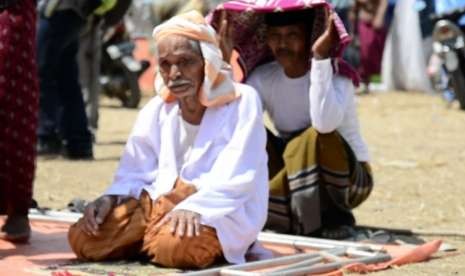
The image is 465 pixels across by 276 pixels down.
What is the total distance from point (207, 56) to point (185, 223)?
2.28ft

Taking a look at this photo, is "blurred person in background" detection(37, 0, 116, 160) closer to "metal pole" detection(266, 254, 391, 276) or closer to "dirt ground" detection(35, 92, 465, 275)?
"dirt ground" detection(35, 92, 465, 275)

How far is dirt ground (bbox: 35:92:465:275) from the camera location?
7391 mm

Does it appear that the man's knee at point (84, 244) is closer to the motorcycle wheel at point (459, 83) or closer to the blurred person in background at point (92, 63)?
the blurred person in background at point (92, 63)

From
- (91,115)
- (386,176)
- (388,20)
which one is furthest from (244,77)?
(388,20)

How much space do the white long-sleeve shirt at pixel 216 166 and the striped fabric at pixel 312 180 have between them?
71cm

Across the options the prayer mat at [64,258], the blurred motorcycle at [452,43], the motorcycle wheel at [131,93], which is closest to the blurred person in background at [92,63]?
the blurred motorcycle at [452,43]

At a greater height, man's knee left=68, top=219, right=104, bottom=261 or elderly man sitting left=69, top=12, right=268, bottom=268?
elderly man sitting left=69, top=12, right=268, bottom=268

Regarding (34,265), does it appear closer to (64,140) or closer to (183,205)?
(183,205)

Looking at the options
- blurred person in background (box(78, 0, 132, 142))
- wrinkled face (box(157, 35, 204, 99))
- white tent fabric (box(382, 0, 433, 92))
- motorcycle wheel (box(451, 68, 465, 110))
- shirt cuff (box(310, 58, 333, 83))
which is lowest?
white tent fabric (box(382, 0, 433, 92))

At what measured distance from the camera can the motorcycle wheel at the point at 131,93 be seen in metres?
15.4

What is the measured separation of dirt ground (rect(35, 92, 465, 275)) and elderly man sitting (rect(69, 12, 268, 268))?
64cm

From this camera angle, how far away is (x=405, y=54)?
19219 mm

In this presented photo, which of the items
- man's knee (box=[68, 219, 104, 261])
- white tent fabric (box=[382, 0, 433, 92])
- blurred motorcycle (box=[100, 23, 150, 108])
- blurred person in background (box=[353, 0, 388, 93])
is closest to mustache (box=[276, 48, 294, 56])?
man's knee (box=[68, 219, 104, 261])

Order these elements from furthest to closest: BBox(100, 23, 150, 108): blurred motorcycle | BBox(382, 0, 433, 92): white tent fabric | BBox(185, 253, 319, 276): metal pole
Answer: BBox(382, 0, 433, 92): white tent fabric < BBox(100, 23, 150, 108): blurred motorcycle < BBox(185, 253, 319, 276): metal pole
